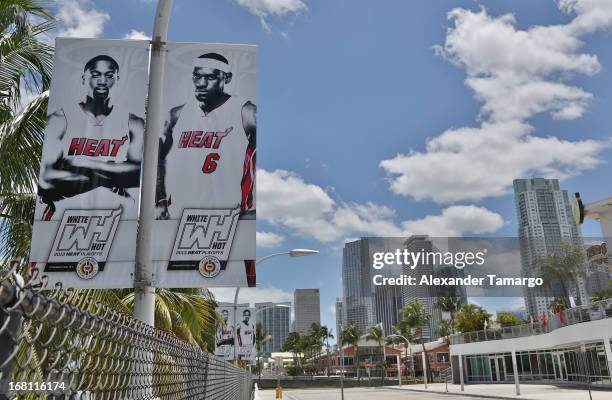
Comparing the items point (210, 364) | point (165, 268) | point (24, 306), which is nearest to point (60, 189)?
point (165, 268)

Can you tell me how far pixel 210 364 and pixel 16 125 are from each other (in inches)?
203

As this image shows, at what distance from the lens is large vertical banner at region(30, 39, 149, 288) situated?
17.8 ft

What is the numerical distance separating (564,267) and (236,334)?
58843mm

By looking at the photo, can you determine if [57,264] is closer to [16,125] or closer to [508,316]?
[16,125]

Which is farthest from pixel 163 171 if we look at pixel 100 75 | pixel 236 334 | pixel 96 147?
pixel 236 334

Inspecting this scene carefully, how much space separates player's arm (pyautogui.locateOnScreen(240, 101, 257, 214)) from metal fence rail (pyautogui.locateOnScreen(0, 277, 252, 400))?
1.98m

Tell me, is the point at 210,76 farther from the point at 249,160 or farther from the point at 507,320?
the point at 507,320

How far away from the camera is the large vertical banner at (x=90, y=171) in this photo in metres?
5.41

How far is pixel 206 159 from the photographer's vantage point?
5.93 metres

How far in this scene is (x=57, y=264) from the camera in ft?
17.7

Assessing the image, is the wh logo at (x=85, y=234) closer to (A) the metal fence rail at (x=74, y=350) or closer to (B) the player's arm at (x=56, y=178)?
(B) the player's arm at (x=56, y=178)

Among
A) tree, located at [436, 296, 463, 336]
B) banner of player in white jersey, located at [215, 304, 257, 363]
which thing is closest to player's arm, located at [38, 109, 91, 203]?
banner of player in white jersey, located at [215, 304, 257, 363]

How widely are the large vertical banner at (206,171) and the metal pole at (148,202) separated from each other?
12 centimetres

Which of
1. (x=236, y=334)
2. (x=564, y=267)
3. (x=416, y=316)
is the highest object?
(x=564, y=267)
